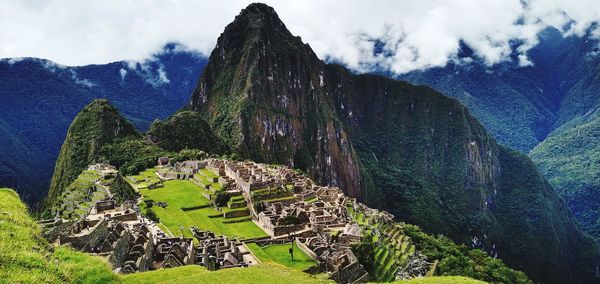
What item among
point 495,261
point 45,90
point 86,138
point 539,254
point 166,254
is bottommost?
point 539,254

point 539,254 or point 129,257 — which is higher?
point 129,257

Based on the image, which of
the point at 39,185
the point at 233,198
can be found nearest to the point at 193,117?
the point at 39,185

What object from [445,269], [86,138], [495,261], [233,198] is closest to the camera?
[445,269]

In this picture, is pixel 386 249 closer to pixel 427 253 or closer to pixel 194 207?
pixel 427 253

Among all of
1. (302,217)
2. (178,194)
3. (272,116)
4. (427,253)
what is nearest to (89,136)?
(178,194)

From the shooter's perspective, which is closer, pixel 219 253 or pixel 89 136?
pixel 219 253

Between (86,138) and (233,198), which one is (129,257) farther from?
(86,138)

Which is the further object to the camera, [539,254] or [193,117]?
[539,254]

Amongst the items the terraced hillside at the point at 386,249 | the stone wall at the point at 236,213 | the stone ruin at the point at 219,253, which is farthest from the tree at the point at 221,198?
the stone ruin at the point at 219,253
